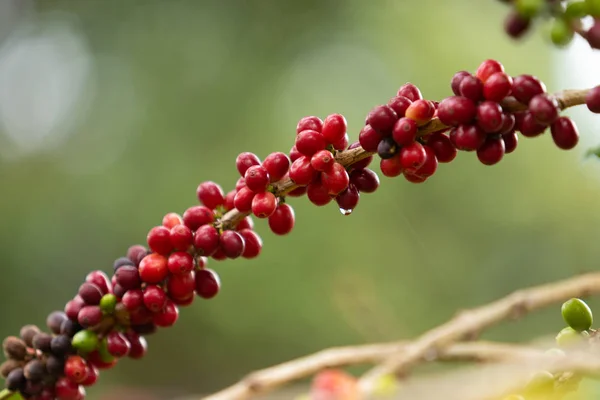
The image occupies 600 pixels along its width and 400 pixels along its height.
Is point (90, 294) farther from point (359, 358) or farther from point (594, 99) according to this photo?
point (594, 99)

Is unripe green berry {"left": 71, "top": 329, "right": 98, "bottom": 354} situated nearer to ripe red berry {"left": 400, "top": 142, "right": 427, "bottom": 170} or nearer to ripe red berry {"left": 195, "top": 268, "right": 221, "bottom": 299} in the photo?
ripe red berry {"left": 195, "top": 268, "right": 221, "bottom": 299}

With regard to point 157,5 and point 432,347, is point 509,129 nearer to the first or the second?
point 432,347

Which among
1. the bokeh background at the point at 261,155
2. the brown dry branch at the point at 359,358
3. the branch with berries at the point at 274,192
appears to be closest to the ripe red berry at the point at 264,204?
the branch with berries at the point at 274,192

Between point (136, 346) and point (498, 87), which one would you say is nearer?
point (498, 87)

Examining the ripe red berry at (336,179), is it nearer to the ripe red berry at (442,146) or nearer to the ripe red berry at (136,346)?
the ripe red berry at (442,146)

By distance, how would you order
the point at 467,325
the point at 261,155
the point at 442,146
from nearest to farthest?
1. the point at 467,325
2. the point at 442,146
3. the point at 261,155

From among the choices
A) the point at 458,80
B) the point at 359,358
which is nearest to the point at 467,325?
the point at 359,358
